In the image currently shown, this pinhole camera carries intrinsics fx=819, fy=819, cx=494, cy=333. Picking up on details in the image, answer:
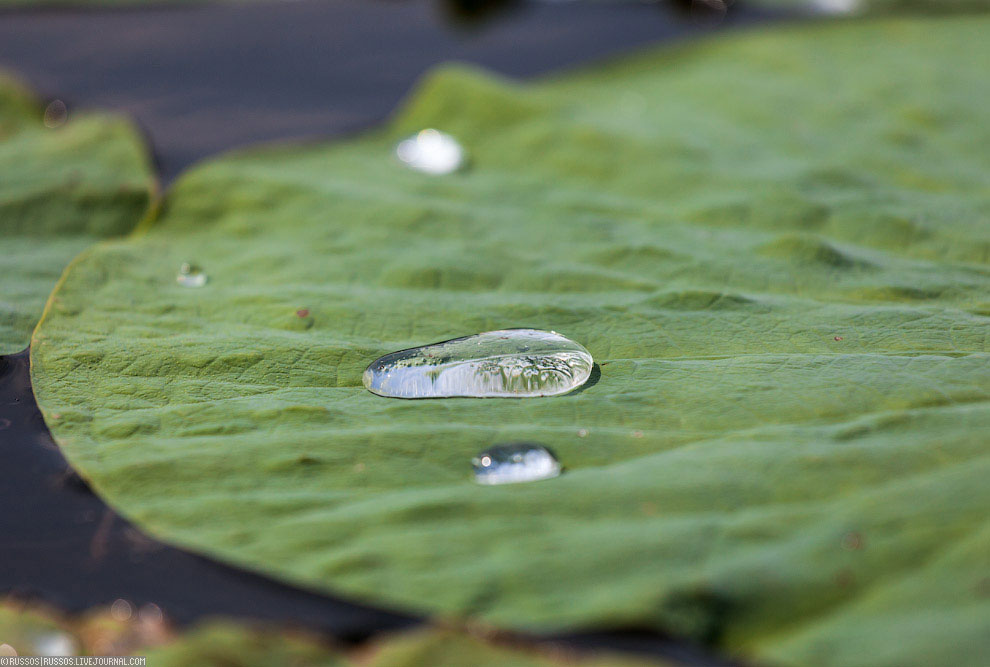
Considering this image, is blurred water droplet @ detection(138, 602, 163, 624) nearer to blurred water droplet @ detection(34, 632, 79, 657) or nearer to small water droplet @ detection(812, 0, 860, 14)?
blurred water droplet @ detection(34, 632, 79, 657)

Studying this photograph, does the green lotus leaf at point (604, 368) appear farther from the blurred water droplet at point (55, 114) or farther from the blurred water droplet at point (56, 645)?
the blurred water droplet at point (55, 114)

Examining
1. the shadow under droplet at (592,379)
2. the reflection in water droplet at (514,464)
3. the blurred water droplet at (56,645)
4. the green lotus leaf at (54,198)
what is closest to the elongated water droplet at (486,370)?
the shadow under droplet at (592,379)

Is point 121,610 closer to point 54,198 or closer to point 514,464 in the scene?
point 514,464

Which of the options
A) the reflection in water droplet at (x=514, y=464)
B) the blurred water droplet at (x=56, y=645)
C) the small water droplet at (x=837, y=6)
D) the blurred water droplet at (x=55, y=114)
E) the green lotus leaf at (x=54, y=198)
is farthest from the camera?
the small water droplet at (x=837, y=6)

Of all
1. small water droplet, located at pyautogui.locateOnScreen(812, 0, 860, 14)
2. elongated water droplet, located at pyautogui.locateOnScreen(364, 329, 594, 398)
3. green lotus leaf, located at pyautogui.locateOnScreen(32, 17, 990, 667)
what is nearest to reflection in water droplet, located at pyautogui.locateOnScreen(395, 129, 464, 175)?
green lotus leaf, located at pyautogui.locateOnScreen(32, 17, 990, 667)

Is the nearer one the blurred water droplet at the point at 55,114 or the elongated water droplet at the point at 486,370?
the elongated water droplet at the point at 486,370

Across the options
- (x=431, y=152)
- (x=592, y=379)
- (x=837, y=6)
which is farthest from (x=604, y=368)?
(x=837, y=6)
